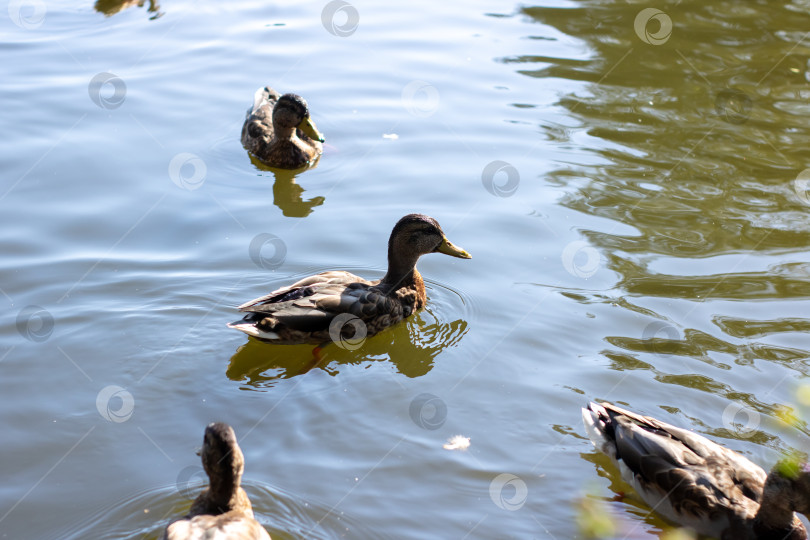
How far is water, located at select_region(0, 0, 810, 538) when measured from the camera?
5.33 m

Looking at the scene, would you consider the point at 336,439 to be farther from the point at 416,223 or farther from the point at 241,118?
the point at 241,118

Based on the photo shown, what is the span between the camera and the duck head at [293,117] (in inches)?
378

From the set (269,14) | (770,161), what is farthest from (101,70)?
(770,161)

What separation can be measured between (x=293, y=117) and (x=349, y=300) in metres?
3.71

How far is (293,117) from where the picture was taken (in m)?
9.65

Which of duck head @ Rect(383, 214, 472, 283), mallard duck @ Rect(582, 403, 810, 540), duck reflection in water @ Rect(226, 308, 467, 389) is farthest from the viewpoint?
duck head @ Rect(383, 214, 472, 283)

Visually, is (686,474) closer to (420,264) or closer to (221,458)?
(221,458)

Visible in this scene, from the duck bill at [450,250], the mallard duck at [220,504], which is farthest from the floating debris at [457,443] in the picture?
the duck bill at [450,250]

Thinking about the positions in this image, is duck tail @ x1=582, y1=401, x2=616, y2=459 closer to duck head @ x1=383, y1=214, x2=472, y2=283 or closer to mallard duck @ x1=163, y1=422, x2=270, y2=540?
duck head @ x1=383, y1=214, x2=472, y2=283

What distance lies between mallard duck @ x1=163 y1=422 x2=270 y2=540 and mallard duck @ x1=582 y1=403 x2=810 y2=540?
235cm

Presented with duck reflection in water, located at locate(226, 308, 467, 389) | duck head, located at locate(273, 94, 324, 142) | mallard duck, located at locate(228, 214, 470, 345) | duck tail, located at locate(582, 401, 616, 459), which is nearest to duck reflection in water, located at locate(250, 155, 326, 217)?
duck head, located at locate(273, 94, 324, 142)

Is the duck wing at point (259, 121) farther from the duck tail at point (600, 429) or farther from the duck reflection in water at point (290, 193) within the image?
the duck tail at point (600, 429)

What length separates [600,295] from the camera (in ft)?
23.6

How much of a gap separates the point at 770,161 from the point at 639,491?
558 cm
